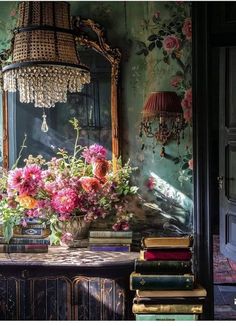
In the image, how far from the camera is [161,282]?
2379 millimetres

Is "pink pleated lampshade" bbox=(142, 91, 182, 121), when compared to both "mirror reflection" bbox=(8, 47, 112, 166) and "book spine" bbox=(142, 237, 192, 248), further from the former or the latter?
"book spine" bbox=(142, 237, 192, 248)

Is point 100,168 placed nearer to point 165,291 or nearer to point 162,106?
point 162,106

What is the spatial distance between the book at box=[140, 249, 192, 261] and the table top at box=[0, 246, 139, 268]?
11 centimetres

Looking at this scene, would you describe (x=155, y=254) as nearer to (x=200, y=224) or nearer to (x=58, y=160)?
(x=200, y=224)

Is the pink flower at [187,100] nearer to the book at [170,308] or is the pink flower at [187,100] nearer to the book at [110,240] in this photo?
the book at [110,240]

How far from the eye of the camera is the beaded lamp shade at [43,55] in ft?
7.22

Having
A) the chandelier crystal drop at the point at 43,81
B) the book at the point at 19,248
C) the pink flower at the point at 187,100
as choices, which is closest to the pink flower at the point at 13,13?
the chandelier crystal drop at the point at 43,81

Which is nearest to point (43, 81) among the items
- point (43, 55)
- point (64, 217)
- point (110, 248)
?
point (43, 55)

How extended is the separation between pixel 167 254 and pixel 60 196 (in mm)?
671

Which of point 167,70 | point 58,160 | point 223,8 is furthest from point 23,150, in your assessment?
point 223,8

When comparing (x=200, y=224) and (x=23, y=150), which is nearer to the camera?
(x=200, y=224)

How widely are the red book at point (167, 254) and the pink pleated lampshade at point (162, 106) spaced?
3.17ft

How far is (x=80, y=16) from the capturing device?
308 centimetres

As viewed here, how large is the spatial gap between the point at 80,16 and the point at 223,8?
3.29 feet
